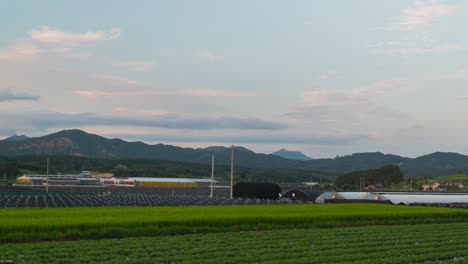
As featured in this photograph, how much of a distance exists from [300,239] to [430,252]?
4.72 meters

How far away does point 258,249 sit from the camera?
17578 mm

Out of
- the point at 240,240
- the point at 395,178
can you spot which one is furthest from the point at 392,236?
the point at 395,178

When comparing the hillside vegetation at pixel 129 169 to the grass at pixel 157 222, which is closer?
the grass at pixel 157 222

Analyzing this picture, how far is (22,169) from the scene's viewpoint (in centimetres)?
14750

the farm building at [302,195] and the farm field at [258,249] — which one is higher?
the farm building at [302,195]

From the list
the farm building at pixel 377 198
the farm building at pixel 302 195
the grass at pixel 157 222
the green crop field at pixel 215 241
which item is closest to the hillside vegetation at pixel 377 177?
the farm building at pixel 302 195

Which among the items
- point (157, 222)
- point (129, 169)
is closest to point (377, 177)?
point (129, 169)

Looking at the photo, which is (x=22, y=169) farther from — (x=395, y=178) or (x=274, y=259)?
(x=274, y=259)

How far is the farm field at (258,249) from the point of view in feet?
50.2

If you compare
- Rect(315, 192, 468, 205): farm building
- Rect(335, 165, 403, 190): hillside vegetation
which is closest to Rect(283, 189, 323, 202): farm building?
Rect(315, 192, 468, 205): farm building

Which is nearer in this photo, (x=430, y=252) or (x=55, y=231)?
(x=430, y=252)

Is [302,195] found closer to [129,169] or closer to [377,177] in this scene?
[377,177]

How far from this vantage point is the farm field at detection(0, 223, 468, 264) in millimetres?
15289

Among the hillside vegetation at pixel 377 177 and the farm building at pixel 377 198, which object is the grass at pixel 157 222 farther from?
the hillside vegetation at pixel 377 177
